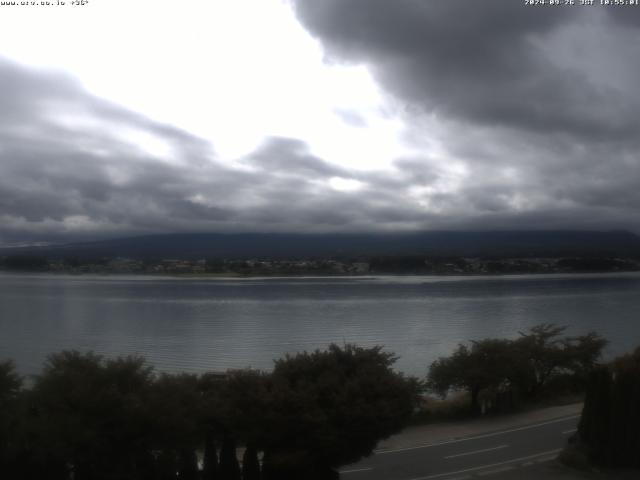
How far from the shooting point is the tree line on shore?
10711mm

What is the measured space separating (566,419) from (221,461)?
1205 cm

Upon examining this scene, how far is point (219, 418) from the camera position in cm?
1207

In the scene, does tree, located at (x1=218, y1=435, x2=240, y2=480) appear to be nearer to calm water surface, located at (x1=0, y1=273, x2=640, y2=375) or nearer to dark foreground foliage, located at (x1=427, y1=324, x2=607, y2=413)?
dark foreground foliage, located at (x1=427, y1=324, x2=607, y2=413)

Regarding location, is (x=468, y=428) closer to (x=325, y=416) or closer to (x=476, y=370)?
(x=476, y=370)

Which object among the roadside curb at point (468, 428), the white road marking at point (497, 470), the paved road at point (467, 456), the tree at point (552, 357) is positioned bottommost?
the roadside curb at point (468, 428)

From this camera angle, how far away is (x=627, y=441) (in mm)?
14852

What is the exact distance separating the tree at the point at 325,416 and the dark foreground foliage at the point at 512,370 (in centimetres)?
1024

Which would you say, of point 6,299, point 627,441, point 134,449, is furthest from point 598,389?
point 6,299

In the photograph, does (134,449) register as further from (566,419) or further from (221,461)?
(566,419)

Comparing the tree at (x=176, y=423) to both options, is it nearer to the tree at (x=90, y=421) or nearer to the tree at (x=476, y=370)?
the tree at (x=90, y=421)

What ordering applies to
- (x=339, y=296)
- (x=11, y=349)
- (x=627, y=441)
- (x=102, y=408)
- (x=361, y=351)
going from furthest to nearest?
(x=339, y=296) → (x=11, y=349) → (x=627, y=441) → (x=361, y=351) → (x=102, y=408)

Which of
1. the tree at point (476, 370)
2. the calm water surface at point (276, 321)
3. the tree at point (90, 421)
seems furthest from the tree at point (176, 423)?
the calm water surface at point (276, 321)

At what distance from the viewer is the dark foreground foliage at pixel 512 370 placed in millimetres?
23250

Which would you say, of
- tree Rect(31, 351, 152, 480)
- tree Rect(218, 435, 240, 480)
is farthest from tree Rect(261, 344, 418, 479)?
tree Rect(31, 351, 152, 480)
